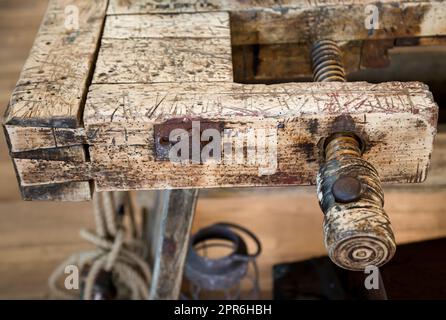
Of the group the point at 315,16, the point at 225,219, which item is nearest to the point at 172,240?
the point at 315,16

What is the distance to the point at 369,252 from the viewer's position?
81 cm

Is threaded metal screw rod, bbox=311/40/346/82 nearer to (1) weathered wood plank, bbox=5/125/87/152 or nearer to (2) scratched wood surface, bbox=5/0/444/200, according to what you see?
(2) scratched wood surface, bbox=5/0/444/200

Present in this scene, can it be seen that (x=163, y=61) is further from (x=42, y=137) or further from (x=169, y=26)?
(x=42, y=137)

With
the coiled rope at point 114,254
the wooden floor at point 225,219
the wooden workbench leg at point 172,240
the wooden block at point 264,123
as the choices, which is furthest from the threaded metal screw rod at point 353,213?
the wooden floor at point 225,219

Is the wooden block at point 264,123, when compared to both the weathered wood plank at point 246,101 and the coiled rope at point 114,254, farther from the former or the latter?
the coiled rope at point 114,254

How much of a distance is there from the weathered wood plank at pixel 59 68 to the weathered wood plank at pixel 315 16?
0.06 m

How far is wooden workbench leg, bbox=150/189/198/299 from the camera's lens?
128 cm

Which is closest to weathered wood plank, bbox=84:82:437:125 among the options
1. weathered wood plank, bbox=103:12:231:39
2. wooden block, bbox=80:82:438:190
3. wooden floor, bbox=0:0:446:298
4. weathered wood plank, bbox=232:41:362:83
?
wooden block, bbox=80:82:438:190

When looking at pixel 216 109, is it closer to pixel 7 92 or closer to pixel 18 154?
pixel 18 154

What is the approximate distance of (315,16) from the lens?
3.73 feet

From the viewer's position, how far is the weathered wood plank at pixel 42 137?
90 centimetres

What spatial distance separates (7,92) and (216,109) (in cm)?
185

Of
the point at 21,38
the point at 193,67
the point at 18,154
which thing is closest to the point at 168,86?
the point at 193,67

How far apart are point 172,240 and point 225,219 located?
2.31ft
